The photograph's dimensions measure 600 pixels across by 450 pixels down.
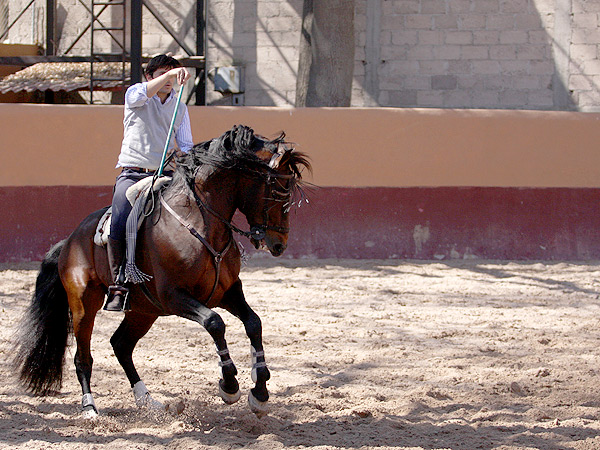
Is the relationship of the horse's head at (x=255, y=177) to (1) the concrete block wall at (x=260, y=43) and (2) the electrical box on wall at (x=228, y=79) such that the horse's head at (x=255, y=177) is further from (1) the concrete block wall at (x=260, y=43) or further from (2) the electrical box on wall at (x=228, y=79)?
(1) the concrete block wall at (x=260, y=43)

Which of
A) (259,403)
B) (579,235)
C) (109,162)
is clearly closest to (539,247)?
(579,235)

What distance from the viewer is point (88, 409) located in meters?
4.41

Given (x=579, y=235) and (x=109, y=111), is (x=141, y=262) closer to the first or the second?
(x=109, y=111)

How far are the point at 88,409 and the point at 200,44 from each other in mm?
10750

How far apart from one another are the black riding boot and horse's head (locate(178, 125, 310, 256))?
0.57 metres

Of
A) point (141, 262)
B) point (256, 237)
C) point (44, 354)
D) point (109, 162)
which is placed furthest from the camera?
point (109, 162)

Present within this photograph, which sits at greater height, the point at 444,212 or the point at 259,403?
the point at 444,212

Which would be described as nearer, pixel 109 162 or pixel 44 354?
pixel 44 354

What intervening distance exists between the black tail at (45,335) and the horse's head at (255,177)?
1.31 m

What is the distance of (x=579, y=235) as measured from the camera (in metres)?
9.13

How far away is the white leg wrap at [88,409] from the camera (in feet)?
14.4

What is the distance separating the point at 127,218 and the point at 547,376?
2984 mm

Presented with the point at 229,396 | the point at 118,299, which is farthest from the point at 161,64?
the point at 229,396

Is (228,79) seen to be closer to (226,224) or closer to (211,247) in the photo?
(226,224)
